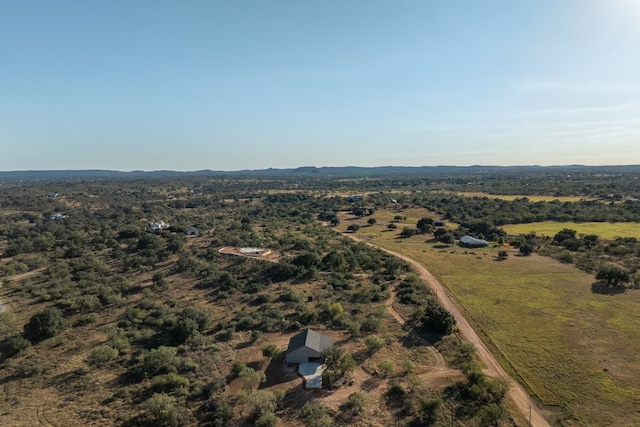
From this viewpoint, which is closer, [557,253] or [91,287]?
[91,287]

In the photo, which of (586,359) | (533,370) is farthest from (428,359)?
(586,359)

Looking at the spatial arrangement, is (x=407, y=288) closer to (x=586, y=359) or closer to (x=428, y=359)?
(x=428, y=359)

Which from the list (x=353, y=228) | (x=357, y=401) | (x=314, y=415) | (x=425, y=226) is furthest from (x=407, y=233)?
(x=314, y=415)

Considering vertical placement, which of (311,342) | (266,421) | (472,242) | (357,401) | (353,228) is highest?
(353,228)

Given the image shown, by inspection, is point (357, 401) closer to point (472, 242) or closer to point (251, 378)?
point (251, 378)

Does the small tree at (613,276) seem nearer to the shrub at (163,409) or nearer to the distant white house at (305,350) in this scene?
the distant white house at (305,350)

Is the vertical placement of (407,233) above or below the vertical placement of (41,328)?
above

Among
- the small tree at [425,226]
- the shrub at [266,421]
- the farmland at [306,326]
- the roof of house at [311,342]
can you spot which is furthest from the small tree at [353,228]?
the shrub at [266,421]
